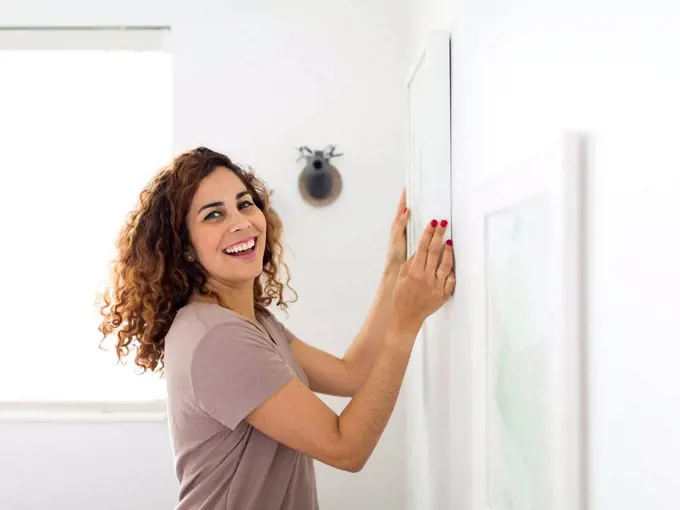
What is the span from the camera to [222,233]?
1471 millimetres

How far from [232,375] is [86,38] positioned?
1.82 metres

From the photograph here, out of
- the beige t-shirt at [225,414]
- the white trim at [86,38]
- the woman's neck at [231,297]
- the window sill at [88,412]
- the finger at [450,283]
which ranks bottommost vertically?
the window sill at [88,412]

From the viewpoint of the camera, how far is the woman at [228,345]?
1.30 metres

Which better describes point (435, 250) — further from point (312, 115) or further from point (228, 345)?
point (312, 115)

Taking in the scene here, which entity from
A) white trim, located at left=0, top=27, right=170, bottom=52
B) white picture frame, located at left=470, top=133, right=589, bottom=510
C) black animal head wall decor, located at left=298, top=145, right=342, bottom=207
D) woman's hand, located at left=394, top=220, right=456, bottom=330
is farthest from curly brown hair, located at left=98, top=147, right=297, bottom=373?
white trim, located at left=0, top=27, right=170, bottom=52

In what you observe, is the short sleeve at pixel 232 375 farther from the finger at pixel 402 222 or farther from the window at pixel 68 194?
the window at pixel 68 194

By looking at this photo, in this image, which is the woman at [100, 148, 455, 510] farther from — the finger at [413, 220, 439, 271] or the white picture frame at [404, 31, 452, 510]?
the white picture frame at [404, 31, 452, 510]

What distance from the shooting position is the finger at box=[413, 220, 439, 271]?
1.41 metres

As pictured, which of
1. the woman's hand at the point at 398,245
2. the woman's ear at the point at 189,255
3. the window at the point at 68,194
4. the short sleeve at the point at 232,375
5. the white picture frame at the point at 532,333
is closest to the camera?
the white picture frame at the point at 532,333

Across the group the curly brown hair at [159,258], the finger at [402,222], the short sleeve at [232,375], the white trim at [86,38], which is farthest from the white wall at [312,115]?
the short sleeve at [232,375]

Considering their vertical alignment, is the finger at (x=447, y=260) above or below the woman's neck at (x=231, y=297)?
above

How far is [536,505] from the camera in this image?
82cm

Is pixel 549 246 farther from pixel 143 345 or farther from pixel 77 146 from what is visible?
pixel 77 146

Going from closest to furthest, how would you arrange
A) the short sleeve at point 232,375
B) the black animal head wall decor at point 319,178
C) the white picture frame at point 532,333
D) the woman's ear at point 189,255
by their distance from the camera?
the white picture frame at point 532,333, the short sleeve at point 232,375, the woman's ear at point 189,255, the black animal head wall decor at point 319,178
